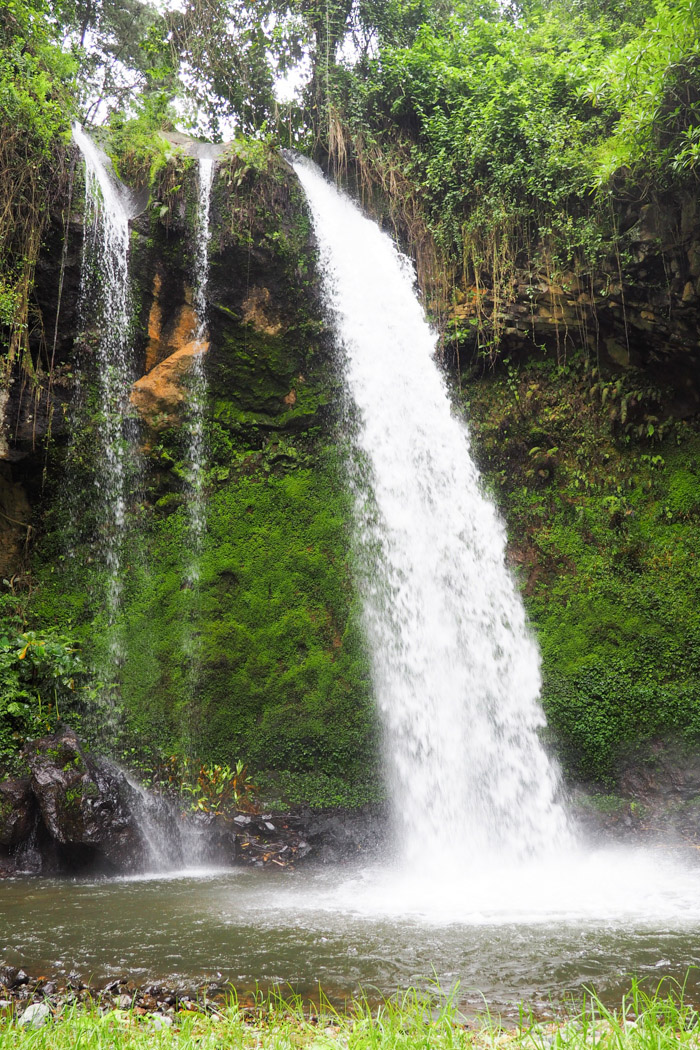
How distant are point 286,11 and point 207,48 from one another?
1628 millimetres

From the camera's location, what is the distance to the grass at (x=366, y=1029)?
7.20 ft

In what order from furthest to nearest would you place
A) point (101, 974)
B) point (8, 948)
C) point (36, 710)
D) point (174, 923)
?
point (36, 710) → point (174, 923) → point (8, 948) → point (101, 974)

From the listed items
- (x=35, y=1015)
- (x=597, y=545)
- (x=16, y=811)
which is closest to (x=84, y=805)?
(x=16, y=811)

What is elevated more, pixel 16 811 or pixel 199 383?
pixel 199 383

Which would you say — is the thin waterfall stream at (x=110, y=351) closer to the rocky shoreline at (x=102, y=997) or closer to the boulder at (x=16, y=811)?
the boulder at (x=16, y=811)

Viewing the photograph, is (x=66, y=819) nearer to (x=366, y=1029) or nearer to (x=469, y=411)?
(x=366, y=1029)

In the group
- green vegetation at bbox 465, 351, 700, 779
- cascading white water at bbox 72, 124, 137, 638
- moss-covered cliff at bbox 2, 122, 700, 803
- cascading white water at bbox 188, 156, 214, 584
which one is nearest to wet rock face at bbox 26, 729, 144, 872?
moss-covered cliff at bbox 2, 122, 700, 803

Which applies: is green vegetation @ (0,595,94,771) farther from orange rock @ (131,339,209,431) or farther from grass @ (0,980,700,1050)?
grass @ (0,980,700,1050)

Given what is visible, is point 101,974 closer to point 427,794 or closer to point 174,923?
point 174,923

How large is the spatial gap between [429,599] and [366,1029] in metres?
5.24

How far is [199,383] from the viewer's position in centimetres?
904

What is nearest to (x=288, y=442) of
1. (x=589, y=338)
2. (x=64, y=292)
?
(x=64, y=292)

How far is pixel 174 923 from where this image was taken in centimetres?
416

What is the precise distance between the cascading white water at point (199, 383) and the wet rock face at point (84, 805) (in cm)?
264
